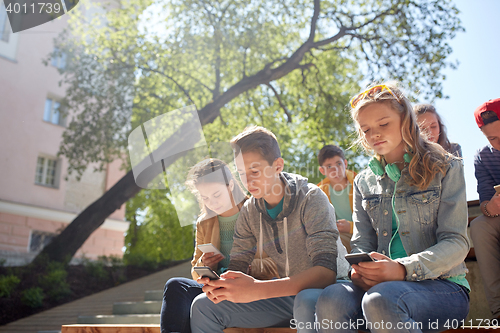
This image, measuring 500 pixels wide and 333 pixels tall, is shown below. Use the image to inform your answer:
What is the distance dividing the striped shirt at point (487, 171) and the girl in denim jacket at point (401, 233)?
3.90ft

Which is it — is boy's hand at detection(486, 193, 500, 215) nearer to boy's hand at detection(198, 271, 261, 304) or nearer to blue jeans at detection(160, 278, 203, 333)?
boy's hand at detection(198, 271, 261, 304)

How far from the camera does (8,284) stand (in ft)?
27.5

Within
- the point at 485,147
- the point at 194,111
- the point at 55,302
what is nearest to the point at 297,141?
the point at 194,111

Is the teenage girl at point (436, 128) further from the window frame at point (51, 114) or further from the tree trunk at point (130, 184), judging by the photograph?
the window frame at point (51, 114)

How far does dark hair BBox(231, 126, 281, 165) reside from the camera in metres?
2.18

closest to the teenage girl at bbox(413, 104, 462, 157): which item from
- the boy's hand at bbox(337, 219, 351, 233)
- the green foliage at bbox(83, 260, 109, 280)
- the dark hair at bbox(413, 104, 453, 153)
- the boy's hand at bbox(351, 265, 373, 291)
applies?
the dark hair at bbox(413, 104, 453, 153)

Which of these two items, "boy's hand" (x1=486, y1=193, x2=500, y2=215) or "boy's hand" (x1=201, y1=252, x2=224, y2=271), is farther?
"boy's hand" (x1=486, y1=193, x2=500, y2=215)

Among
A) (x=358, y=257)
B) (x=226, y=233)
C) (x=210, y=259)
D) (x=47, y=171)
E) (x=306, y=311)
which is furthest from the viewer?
(x=47, y=171)

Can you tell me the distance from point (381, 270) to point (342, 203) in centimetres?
239

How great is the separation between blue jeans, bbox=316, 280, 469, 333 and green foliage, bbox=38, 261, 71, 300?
8750 mm

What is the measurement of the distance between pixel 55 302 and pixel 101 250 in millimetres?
7592

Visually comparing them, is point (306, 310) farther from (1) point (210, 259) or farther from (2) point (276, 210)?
(1) point (210, 259)

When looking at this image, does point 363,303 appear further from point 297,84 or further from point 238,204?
point 297,84

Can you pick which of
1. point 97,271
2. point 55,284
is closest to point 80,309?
point 55,284
